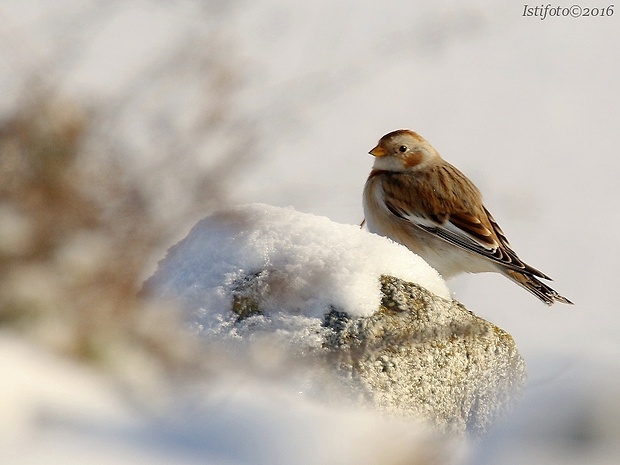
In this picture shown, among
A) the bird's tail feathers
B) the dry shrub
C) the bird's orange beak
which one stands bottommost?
the dry shrub

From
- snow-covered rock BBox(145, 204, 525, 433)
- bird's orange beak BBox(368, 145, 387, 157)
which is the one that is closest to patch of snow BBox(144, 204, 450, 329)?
snow-covered rock BBox(145, 204, 525, 433)

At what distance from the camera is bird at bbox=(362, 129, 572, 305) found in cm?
516

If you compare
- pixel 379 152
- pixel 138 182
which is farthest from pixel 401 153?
pixel 138 182

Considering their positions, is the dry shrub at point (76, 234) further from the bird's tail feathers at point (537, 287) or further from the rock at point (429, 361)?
the bird's tail feathers at point (537, 287)

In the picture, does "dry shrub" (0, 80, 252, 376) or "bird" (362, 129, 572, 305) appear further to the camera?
"bird" (362, 129, 572, 305)

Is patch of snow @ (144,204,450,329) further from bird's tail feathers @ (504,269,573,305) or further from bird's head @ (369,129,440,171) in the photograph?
bird's head @ (369,129,440,171)

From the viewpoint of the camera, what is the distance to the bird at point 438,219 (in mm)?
5156

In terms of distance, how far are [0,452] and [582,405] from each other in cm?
142

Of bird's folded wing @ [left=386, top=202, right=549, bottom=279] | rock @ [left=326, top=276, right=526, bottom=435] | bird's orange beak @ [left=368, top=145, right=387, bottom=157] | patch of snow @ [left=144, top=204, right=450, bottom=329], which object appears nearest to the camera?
rock @ [left=326, top=276, right=526, bottom=435]

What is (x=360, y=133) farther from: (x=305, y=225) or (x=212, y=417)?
(x=212, y=417)

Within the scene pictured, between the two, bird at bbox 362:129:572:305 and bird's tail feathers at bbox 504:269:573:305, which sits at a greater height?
bird at bbox 362:129:572:305

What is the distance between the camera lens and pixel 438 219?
530cm

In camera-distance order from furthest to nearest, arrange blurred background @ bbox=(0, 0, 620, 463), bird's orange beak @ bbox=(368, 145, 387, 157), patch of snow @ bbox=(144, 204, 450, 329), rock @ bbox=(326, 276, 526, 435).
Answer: bird's orange beak @ bbox=(368, 145, 387, 157), patch of snow @ bbox=(144, 204, 450, 329), rock @ bbox=(326, 276, 526, 435), blurred background @ bbox=(0, 0, 620, 463)

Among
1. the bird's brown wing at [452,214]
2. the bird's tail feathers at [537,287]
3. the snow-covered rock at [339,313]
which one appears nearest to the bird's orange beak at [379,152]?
the bird's brown wing at [452,214]
